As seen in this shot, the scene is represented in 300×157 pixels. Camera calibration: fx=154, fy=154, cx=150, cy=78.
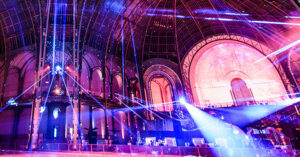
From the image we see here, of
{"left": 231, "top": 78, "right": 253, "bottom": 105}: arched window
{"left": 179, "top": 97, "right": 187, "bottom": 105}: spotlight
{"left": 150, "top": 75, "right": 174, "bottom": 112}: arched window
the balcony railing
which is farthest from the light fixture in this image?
{"left": 231, "top": 78, "right": 253, "bottom": 105}: arched window

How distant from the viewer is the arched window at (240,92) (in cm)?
2927

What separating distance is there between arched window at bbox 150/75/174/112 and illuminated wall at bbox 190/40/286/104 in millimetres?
5657

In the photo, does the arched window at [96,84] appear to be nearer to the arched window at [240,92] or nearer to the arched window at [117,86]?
the arched window at [117,86]

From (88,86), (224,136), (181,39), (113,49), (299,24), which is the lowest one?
(224,136)

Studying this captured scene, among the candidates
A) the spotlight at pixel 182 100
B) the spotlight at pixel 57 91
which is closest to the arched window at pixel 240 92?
the spotlight at pixel 182 100

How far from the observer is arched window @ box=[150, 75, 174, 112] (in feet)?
106

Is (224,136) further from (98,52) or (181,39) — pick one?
(98,52)

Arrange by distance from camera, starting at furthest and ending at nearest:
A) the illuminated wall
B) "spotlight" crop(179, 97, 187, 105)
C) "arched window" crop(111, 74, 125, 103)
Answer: "spotlight" crop(179, 97, 187, 105) < the illuminated wall < "arched window" crop(111, 74, 125, 103)

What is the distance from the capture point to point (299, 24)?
2402 centimetres

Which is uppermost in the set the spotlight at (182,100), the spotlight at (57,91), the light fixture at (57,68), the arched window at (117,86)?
the light fixture at (57,68)

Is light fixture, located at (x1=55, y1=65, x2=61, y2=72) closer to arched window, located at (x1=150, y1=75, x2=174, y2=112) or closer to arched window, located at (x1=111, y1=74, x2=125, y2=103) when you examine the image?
arched window, located at (x1=111, y1=74, x2=125, y2=103)

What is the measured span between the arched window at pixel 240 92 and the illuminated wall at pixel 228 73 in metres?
0.64

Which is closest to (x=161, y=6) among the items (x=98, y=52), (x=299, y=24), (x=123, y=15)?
(x=123, y=15)

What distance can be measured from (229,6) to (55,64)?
1187 inches
